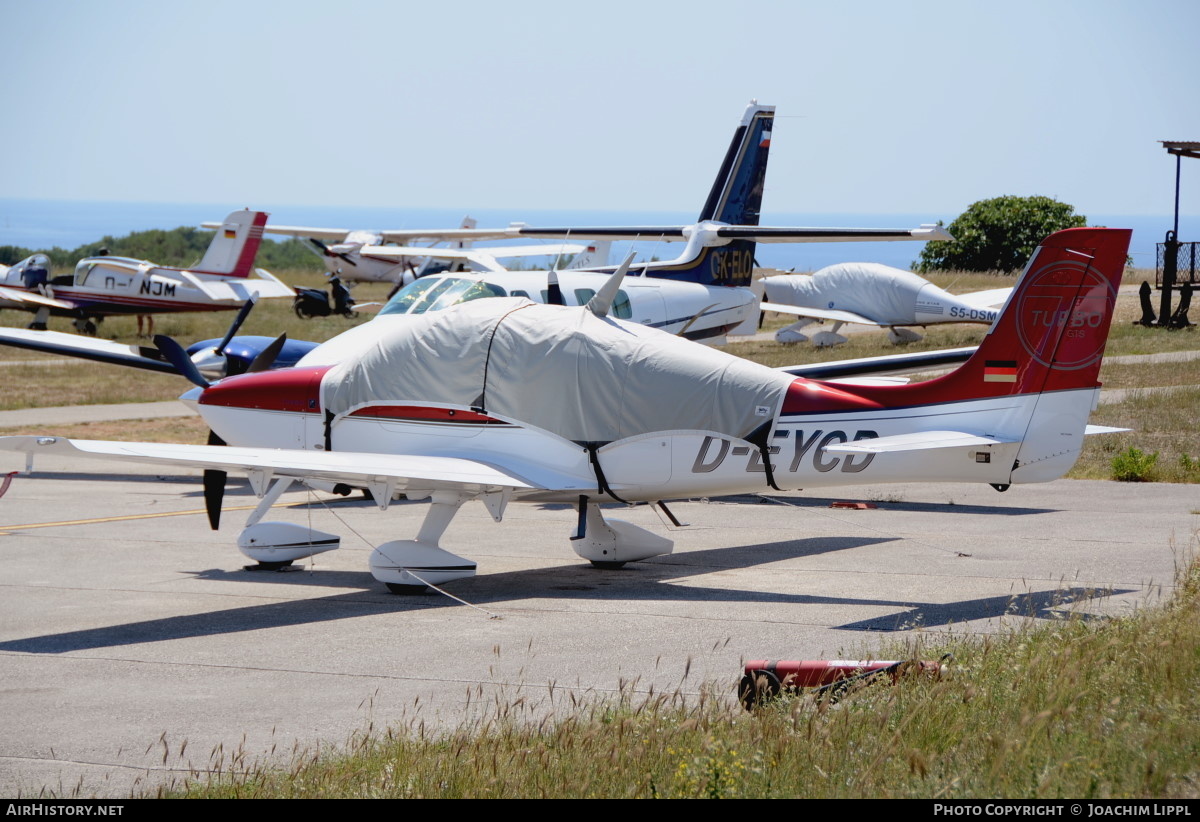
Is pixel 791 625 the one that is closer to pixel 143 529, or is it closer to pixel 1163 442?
pixel 143 529

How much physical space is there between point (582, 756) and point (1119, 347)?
33.3m

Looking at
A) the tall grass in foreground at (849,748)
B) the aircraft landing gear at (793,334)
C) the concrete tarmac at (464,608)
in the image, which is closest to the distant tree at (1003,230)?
the aircraft landing gear at (793,334)

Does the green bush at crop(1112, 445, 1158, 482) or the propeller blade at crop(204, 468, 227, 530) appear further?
the green bush at crop(1112, 445, 1158, 482)

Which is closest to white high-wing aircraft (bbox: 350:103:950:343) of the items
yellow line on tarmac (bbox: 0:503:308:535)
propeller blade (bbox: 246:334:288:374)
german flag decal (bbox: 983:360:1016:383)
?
propeller blade (bbox: 246:334:288:374)

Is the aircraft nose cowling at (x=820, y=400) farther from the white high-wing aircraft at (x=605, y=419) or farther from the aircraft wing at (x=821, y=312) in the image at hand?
the aircraft wing at (x=821, y=312)

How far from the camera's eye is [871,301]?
131ft

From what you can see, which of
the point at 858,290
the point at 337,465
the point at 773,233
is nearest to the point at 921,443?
the point at 337,465

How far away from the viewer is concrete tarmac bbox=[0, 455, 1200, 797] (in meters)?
7.30

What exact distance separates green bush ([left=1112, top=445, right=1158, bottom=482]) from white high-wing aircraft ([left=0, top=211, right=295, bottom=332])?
100 feet

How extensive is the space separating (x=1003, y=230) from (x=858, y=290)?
27621 mm

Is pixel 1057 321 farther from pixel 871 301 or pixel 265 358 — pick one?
pixel 871 301

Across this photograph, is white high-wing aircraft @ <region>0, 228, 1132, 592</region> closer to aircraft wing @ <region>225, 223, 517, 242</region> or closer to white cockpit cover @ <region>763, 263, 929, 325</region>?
aircraft wing @ <region>225, 223, 517, 242</region>

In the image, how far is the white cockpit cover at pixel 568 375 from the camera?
445 inches
